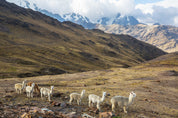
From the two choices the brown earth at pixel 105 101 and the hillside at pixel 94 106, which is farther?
the brown earth at pixel 105 101

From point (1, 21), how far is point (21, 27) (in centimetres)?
2193

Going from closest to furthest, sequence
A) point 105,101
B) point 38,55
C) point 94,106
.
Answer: point 94,106
point 105,101
point 38,55

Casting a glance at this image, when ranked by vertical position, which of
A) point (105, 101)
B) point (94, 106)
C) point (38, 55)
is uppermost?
point (38, 55)

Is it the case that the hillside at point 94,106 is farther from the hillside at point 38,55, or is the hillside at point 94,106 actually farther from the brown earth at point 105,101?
the hillside at point 38,55

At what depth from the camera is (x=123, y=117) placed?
14250 mm

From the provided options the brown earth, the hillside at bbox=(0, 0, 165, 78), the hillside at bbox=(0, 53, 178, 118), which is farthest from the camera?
the hillside at bbox=(0, 0, 165, 78)

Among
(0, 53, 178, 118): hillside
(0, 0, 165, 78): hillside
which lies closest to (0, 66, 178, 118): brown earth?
(0, 53, 178, 118): hillside

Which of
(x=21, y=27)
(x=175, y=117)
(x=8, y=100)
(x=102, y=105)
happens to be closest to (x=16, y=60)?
(x=8, y=100)

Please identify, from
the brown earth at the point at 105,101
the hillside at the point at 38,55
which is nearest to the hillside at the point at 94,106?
the brown earth at the point at 105,101

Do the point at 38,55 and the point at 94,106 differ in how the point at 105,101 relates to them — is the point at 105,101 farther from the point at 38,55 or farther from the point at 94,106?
the point at 38,55

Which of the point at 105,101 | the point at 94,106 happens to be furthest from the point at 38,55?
the point at 94,106

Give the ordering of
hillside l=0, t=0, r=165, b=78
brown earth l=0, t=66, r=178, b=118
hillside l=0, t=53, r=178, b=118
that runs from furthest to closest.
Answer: hillside l=0, t=0, r=165, b=78 → brown earth l=0, t=66, r=178, b=118 → hillside l=0, t=53, r=178, b=118

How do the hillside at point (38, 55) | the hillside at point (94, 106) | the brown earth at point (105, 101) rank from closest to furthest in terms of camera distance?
the hillside at point (94, 106) → the brown earth at point (105, 101) → the hillside at point (38, 55)

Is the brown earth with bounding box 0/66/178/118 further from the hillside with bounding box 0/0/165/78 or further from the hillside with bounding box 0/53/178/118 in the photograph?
the hillside with bounding box 0/0/165/78
